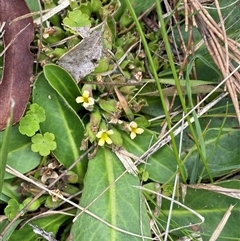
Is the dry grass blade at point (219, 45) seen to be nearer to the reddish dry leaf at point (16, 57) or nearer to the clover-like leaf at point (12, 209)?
the reddish dry leaf at point (16, 57)

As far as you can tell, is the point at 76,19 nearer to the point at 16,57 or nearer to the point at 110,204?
the point at 16,57

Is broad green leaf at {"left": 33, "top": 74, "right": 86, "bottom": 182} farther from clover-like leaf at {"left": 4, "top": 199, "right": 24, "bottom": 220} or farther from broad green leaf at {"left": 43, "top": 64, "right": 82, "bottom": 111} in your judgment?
clover-like leaf at {"left": 4, "top": 199, "right": 24, "bottom": 220}

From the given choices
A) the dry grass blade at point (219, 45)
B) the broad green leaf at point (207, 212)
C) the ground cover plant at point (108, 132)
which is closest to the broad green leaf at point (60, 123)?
the ground cover plant at point (108, 132)

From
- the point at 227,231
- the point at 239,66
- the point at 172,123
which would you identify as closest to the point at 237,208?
the point at 227,231

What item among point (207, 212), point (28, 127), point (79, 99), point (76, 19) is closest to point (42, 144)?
point (28, 127)

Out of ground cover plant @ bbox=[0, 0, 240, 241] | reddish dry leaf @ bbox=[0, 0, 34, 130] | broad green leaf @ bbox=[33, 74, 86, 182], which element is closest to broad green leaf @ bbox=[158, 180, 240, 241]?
ground cover plant @ bbox=[0, 0, 240, 241]

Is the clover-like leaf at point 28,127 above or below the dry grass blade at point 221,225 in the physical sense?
above

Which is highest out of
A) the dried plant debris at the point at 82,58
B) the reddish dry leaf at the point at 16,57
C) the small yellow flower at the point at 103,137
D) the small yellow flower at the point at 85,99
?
the reddish dry leaf at the point at 16,57
